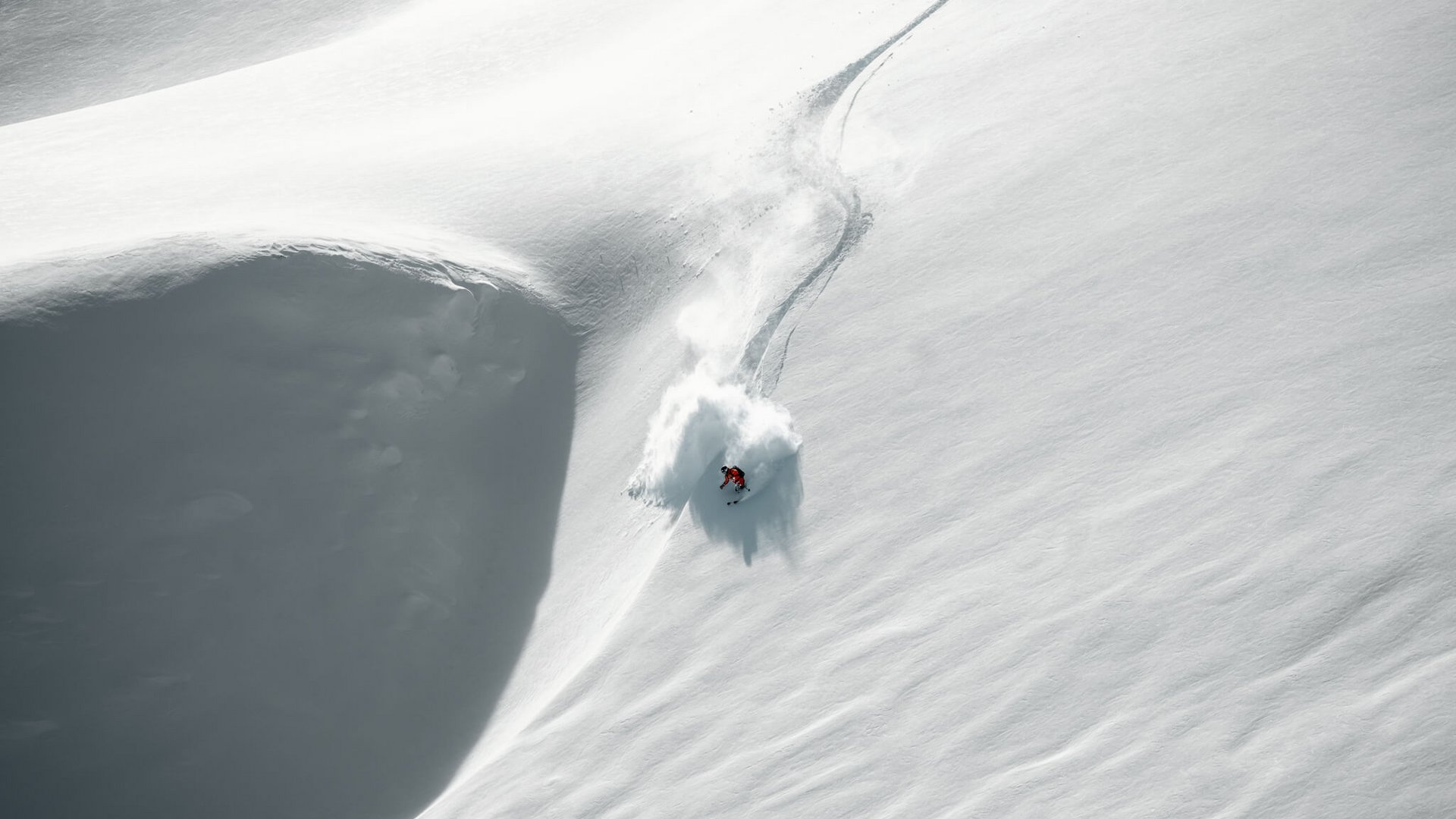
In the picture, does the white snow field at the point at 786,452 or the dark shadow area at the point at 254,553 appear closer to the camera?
the white snow field at the point at 786,452

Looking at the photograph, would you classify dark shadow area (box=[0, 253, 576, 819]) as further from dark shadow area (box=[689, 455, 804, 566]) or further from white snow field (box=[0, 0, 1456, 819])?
dark shadow area (box=[689, 455, 804, 566])

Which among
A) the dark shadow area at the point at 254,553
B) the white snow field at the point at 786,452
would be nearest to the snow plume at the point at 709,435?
the white snow field at the point at 786,452

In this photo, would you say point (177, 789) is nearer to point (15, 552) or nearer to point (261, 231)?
point (15, 552)

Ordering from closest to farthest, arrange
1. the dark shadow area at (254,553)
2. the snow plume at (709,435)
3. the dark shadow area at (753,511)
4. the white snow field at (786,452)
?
the white snow field at (786,452), the dark shadow area at (753,511), the dark shadow area at (254,553), the snow plume at (709,435)

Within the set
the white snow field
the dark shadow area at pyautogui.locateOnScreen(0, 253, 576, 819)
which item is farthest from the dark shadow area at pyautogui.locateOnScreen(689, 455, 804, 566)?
the dark shadow area at pyautogui.locateOnScreen(0, 253, 576, 819)

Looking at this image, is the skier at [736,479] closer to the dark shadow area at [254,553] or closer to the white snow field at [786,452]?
the white snow field at [786,452]

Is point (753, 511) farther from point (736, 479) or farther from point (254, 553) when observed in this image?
point (254, 553)
